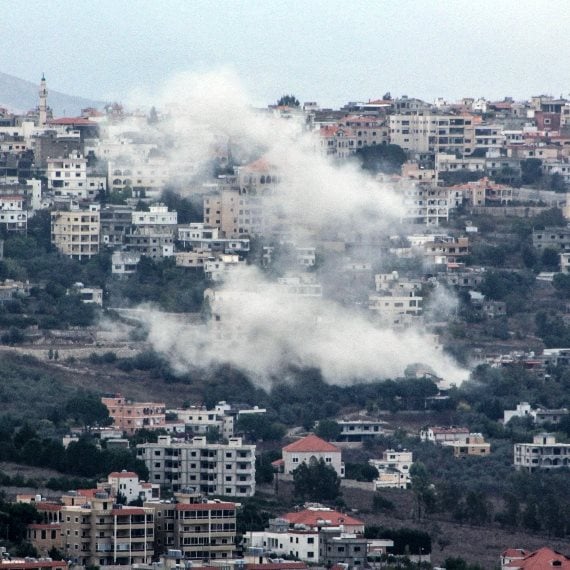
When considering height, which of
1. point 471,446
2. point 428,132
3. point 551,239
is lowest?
point 471,446

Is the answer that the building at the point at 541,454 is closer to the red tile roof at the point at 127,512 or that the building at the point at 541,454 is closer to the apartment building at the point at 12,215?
the red tile roof at the point at 127,512

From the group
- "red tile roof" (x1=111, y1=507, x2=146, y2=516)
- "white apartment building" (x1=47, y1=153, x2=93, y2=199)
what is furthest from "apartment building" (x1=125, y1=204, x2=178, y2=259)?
"red tile roof" (x1=111, y1=507, x2=146, y2=516)

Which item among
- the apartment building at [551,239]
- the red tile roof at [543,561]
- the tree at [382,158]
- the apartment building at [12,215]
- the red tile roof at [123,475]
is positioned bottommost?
the red tile roof at [543,561]

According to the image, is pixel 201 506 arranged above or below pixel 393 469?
above

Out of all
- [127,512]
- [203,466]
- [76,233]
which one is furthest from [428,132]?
[127,512]

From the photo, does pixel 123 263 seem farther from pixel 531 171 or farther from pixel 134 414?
pixel 531 171

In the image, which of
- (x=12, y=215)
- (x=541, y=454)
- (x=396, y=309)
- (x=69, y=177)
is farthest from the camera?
(x=69, y=177)

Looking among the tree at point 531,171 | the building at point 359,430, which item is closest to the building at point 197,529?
the building at point 359,430
